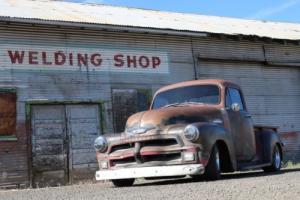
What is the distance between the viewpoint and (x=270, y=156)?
Answer: 1233 centimetres

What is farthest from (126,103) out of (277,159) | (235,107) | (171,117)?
(171,117)

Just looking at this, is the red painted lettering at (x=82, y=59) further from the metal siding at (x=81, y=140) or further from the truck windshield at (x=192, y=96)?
the truck windshield at (x=192, y=96)

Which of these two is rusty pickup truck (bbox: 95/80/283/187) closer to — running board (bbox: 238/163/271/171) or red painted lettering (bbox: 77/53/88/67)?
running board (bbox: 238/163/271/171)

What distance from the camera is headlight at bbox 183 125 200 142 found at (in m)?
9.31

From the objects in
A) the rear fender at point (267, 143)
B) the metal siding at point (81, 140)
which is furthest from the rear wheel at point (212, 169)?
the metal siding at point (81, 140)

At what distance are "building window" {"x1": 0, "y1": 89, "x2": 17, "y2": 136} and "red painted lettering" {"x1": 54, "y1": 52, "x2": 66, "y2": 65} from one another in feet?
5.71

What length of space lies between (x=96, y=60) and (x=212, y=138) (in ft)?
29.9

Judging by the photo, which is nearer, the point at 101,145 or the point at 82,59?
the point at 101,145

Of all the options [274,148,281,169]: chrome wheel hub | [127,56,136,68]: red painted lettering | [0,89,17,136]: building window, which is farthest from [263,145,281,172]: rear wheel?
[0,89,17,136]: building window

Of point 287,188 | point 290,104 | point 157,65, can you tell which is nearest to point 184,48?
point 157,65

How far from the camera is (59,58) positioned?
17.5 metres

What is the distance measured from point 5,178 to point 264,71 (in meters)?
11.3

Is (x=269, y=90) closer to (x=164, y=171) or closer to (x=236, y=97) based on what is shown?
(x=236, y=97)

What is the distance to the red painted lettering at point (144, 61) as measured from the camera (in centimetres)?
1905
